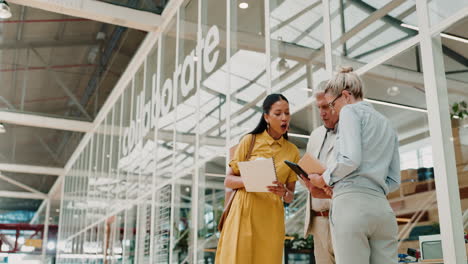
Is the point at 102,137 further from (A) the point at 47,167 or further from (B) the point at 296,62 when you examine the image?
(B) the point at 296,62

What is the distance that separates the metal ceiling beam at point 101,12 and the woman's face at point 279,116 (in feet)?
14.9

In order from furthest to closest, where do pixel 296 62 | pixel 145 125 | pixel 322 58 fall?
pixel 145 125 → pixel 296 62 → pixel 322 58

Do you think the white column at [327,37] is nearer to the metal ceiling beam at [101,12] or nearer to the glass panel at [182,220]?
the glass panel at [182,220]

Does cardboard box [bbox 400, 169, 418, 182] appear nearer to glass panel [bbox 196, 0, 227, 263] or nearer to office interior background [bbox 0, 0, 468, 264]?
office interior background [bbox 0, 0, 468, 264]

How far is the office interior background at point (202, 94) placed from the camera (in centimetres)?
226

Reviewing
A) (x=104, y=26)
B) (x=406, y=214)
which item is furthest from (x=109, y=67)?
(x=406, y=214)

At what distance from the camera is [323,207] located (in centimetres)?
225

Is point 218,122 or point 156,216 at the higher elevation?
point 218,122

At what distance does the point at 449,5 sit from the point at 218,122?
2701mm

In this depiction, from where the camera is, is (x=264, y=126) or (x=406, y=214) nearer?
(x=264, y=126)

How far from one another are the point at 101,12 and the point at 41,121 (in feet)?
15.4

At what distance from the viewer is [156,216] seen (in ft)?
20.4

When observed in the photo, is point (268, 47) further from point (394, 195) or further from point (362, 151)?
point (362, 151)

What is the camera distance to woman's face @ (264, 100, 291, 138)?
253 cm
